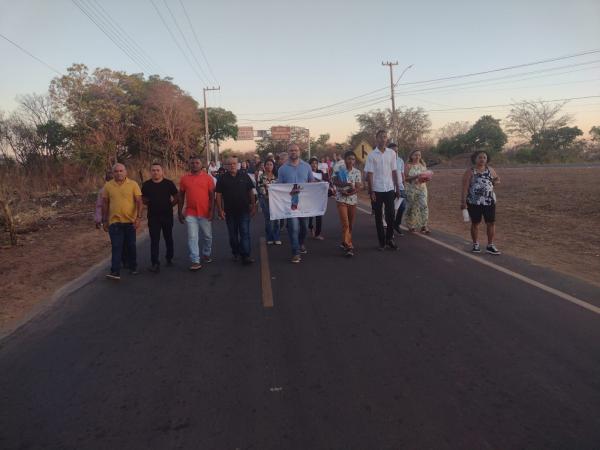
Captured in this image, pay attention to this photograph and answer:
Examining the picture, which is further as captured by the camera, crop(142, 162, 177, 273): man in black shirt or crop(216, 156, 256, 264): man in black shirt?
crop(216, 156, 256, 264): man in black shirt

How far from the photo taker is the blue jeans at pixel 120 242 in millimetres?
7289

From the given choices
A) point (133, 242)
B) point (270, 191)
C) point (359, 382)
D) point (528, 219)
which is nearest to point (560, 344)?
point (359, 382)

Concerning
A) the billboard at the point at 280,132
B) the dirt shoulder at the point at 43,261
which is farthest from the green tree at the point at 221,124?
the dirt shoulder at the point at 43,261

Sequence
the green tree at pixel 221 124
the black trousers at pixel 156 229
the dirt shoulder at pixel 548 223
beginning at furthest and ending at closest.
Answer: the green tree at pixel 221 124, the dirt shoulder at pixel 548 223, the black trousers at pixel 156 229

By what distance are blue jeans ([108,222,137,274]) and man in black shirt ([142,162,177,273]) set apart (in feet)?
1.01

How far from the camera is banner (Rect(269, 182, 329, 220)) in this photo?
8.31 meters

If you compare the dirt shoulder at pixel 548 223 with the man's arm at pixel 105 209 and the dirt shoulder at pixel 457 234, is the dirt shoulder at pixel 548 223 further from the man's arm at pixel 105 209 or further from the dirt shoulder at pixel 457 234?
the man's arm at pixel 105 209

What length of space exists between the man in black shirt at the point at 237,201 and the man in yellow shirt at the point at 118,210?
139 cm

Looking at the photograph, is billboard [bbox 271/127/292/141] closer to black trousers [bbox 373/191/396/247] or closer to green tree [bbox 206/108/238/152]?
green tree [bbox 206/108/238/152]

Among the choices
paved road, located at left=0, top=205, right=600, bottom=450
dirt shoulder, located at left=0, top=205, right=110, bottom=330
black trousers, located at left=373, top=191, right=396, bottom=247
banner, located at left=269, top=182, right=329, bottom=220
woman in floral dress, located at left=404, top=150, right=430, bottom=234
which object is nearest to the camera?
paved road, located at left=0, top=205, right=600, bottom=450

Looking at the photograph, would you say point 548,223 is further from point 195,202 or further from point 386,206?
point 195,202

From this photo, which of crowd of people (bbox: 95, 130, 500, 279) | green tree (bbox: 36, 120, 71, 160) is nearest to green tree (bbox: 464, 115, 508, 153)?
green tree (bbox: 36, 120, 71, 160)

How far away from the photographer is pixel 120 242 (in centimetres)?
739

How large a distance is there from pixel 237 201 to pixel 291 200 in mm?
1018
